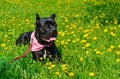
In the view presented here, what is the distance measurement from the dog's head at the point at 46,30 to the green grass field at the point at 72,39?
0.49 metres

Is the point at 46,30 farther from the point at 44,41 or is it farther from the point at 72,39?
the point at 72,39

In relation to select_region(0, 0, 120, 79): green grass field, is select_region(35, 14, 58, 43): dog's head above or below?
above

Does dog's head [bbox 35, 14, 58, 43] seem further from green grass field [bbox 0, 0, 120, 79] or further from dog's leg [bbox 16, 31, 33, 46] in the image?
dog's leg [bbox 16, 31, 33, 46]

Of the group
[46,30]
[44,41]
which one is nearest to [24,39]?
[44,41]

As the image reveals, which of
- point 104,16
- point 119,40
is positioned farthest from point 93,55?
point 104,16

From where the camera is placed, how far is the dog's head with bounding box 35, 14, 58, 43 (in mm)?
6965

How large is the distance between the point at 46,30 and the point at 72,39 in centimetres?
175

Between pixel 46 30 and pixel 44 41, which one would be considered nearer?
pixel 46 30

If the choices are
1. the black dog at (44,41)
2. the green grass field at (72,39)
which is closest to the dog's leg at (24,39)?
the green grass field at (72,39)

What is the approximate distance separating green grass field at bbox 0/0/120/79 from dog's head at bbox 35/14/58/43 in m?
0.49

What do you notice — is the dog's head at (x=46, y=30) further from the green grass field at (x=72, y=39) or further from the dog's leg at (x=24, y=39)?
the dog's leg at (x=24, y=39)

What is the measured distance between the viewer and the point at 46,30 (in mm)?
6996

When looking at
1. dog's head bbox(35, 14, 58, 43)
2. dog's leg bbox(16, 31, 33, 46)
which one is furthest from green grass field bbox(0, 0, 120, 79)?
dog's head bbox(35, 14, 58, 43)

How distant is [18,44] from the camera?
28.6 feet
